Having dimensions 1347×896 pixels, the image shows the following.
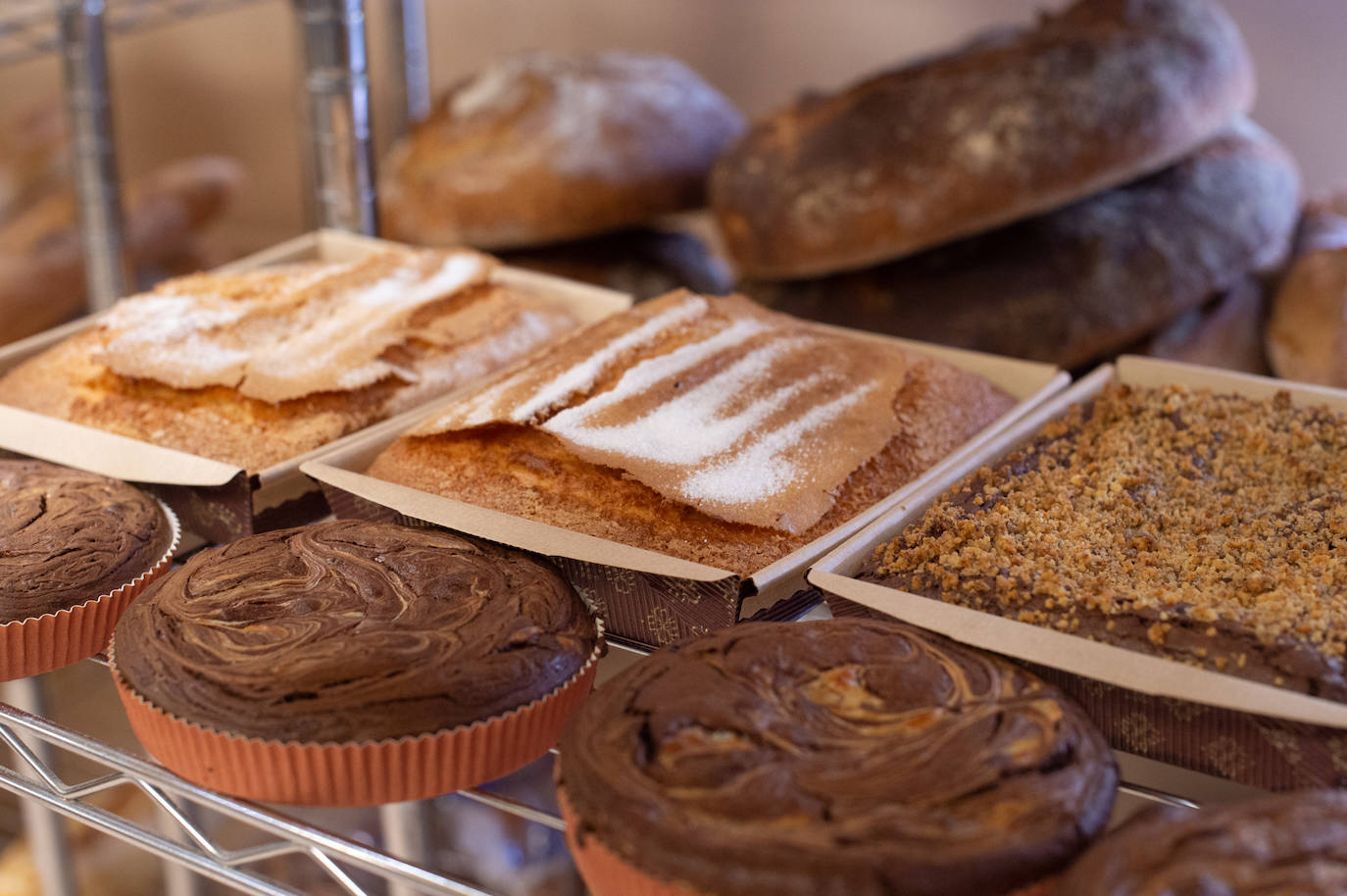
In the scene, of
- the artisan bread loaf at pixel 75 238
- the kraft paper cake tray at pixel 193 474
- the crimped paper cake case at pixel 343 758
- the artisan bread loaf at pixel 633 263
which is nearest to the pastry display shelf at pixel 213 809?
the crimped paper cake case at pixel 343 758

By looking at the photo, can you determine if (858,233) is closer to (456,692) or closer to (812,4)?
(812,4)

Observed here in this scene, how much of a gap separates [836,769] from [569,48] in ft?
7.34

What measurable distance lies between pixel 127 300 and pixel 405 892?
2.32ft

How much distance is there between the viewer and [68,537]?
3.10 ft

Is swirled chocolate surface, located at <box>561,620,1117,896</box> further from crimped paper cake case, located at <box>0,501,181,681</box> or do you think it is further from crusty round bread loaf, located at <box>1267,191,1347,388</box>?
crusty round bread loaf, located at <box>1267,191,1347,388</box>

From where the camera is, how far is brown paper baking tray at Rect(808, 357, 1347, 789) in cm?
69

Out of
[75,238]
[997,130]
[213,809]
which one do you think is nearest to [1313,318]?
[997,130]

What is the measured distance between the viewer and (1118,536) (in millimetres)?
889

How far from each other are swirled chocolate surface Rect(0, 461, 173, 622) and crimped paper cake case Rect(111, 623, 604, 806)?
14 centimetres

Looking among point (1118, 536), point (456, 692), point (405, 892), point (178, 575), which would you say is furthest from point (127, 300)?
point (1118, 536)

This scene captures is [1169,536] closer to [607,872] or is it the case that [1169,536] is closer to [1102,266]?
[607,872]

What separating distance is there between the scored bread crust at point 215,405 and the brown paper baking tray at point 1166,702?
529 millimetres

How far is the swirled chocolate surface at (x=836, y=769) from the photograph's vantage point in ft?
1.99

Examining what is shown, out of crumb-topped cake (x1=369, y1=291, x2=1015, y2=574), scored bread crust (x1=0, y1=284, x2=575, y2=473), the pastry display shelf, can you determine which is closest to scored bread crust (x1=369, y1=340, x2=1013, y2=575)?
crumb-topped cake (x1=369, y1=291, x2=1015, y2=574)
